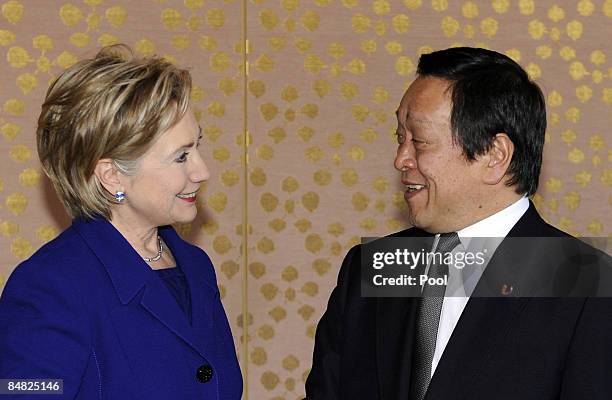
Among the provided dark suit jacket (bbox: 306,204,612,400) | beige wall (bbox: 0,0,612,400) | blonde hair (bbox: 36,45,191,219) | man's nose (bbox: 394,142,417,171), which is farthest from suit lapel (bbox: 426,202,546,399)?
beige wall (bbox: 0,0,612,400)

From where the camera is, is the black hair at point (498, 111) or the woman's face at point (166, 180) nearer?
the woman's face at point (166, 180)

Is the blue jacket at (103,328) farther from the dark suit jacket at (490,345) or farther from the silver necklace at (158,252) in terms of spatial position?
the dark suit jacket at (490,345)

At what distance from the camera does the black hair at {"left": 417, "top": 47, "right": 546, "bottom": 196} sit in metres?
2.42

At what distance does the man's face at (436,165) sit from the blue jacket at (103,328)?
644mm

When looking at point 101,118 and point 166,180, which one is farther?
point 166,180

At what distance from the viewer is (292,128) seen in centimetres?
426

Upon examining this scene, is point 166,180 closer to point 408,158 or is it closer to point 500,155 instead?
point 408,158

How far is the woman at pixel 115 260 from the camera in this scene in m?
2.01

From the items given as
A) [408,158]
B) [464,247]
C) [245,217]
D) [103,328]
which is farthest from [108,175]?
[245,217]

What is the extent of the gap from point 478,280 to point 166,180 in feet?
2.61

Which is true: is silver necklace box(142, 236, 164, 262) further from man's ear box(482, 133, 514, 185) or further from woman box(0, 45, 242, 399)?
man's ear box(482, 133, 514, 185)

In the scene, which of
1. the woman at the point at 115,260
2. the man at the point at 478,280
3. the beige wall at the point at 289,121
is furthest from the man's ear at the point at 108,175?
the beige wall at the point at 289,121

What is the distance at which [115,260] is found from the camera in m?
2.19

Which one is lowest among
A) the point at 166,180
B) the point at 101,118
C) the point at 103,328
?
the point at 103,328
